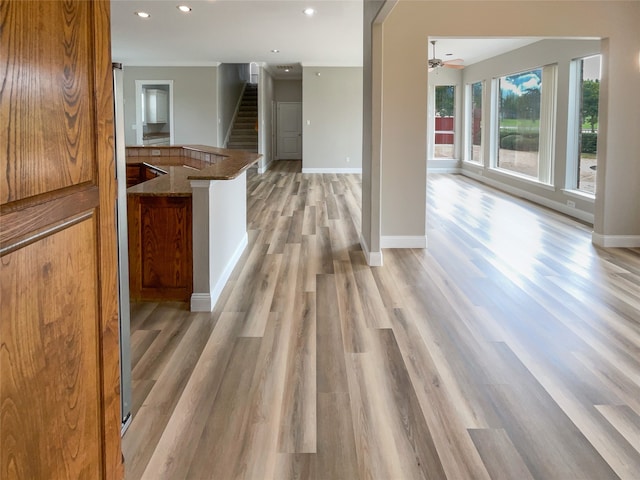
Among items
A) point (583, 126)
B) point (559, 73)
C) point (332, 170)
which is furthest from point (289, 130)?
point (583, 126)

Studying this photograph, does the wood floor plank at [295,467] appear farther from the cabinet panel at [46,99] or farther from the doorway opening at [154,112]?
the doorway opening at [154,112]

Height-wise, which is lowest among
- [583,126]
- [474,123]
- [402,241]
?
[402,241]

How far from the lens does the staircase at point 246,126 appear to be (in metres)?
15.4

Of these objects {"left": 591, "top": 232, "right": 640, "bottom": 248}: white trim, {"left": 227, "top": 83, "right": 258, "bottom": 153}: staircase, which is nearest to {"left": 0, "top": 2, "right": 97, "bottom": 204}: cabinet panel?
{"left": 591, "top": 232, "right": 640, "bottom": 248}: white trim

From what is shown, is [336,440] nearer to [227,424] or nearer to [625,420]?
[227,424]

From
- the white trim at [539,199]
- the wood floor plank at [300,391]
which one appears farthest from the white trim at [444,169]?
the wood floor plank at [300,391]

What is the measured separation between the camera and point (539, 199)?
8977 mm

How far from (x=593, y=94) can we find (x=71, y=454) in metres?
7.98

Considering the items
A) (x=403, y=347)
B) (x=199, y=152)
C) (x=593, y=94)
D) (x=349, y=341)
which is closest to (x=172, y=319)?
(x=349, y=341)

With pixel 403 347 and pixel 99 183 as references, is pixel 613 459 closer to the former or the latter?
pixel 403 347

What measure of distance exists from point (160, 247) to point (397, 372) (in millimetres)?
1931

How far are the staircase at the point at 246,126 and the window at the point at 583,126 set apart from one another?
9.19 meters

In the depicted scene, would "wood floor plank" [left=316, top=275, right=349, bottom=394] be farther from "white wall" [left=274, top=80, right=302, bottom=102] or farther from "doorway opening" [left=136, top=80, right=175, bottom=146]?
"white wall" [left=274, top=80, right=302, bottom=102]

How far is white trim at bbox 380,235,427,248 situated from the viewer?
5.82m
